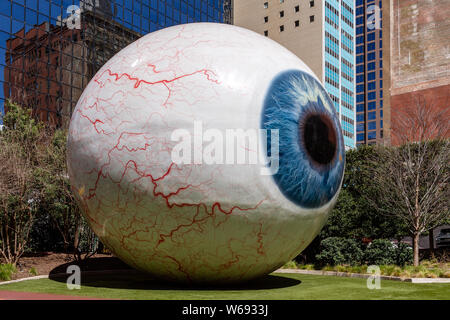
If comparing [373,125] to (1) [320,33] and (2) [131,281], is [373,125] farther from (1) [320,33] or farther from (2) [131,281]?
(2) [131,281]

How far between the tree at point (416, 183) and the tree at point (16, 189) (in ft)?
48.4

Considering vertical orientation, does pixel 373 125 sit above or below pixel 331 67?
below

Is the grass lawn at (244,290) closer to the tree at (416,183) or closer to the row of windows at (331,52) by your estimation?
the tree at (416,183)

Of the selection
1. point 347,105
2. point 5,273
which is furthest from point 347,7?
point 5,273

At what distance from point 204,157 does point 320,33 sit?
83011mm

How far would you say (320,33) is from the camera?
87500mm

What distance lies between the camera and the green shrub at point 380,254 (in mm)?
18188

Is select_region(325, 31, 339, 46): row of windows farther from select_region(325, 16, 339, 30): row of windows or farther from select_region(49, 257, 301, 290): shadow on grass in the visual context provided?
select_region(49, 257, 301, 290): shadow on grass

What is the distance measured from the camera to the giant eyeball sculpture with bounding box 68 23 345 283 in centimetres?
982

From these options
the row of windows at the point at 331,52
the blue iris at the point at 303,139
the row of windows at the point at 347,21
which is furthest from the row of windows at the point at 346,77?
the blue iris at the point at 303,139

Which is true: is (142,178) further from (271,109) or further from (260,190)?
(271,109)

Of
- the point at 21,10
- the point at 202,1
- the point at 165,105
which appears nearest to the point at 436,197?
the point at 165,105

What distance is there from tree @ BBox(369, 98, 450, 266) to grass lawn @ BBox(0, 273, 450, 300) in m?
7.10

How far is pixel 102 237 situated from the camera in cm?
1146
